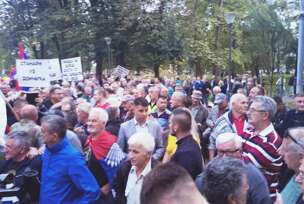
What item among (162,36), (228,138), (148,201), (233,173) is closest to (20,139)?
(228,138)

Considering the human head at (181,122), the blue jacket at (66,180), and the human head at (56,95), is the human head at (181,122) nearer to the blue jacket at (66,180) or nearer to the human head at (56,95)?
the blue jacket at (66,180)

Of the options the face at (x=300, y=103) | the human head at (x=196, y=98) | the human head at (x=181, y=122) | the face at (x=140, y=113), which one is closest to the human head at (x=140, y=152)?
the human head at (x=181, y=122)

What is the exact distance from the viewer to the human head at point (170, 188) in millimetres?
1771

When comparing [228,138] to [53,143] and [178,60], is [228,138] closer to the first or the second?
[53,143]

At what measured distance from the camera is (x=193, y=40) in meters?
31.5

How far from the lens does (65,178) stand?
4.12m

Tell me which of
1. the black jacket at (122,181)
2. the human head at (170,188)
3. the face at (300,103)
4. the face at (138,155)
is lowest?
the black jacket at (122,181)

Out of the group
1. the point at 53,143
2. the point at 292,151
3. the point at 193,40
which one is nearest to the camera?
the point at 292,151

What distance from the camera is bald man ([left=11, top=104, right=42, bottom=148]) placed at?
18.6 ft

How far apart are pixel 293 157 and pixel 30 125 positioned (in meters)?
3.59

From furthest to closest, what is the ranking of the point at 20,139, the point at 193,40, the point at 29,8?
the point at 29,8 < the point at 193,40 < the point at 20,139

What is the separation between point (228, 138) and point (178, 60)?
90.2ft

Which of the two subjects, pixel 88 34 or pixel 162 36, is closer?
pixel 162 36

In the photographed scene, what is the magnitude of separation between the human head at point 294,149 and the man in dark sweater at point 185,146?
3.27 ft
